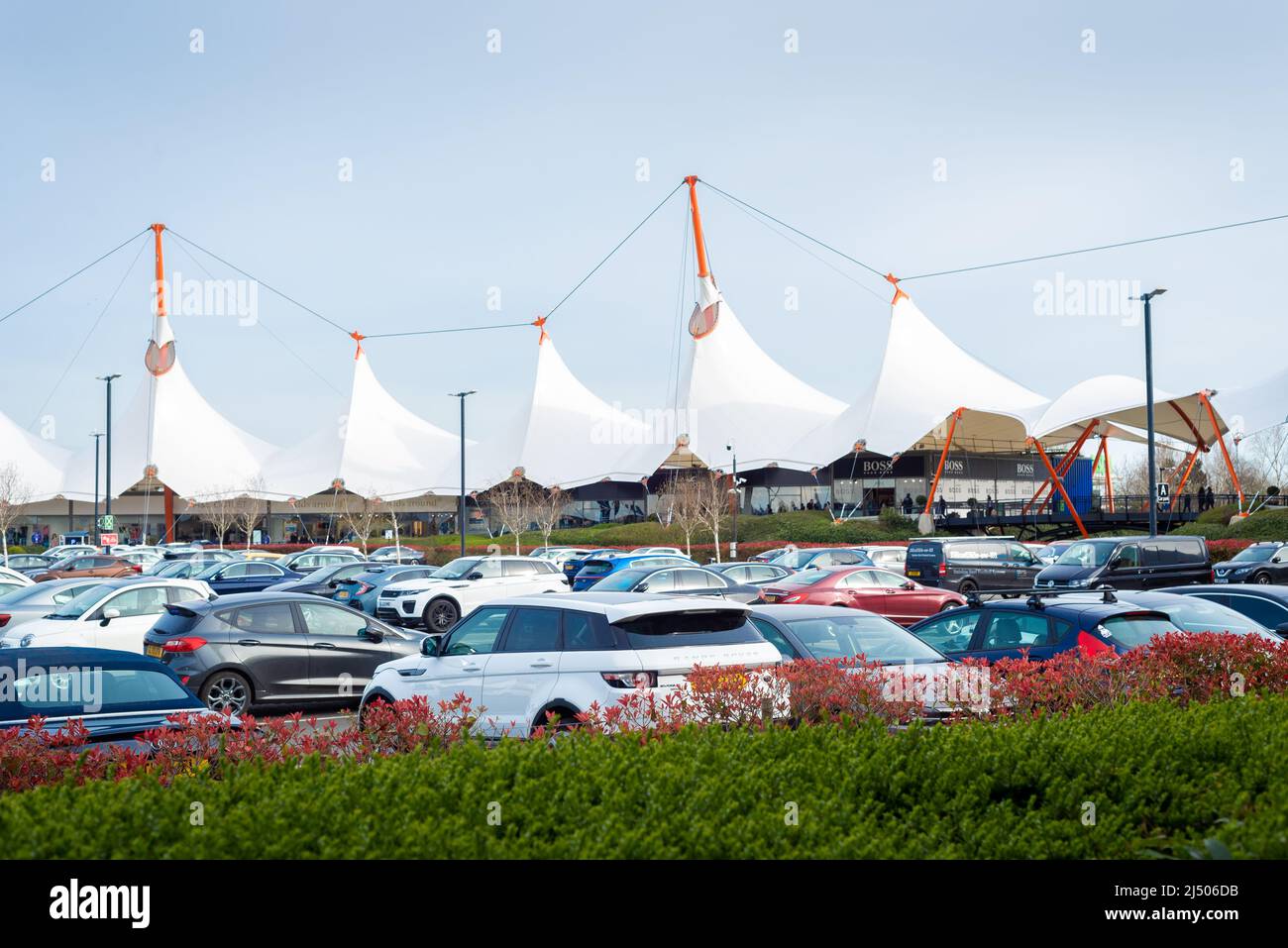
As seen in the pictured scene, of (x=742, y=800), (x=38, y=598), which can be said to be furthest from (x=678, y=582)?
(x=742, y=800)

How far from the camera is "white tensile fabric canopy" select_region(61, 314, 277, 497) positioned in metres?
78.4

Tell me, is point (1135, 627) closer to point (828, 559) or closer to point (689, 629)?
point (689, 629)

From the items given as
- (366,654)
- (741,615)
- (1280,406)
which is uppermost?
(1280,406)

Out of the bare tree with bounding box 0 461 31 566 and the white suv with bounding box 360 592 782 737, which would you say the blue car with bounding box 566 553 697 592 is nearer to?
the white suv with bounding box 360 592 782 737

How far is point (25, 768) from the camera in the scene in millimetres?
5426

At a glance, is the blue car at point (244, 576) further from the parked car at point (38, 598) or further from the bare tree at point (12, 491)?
the bare tree at point (12, 491)

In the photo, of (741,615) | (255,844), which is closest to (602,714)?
(741,615)

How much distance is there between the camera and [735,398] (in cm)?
7388

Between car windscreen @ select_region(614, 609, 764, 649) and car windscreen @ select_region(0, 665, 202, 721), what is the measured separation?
10.9 feet

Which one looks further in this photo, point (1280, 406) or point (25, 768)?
point (1280, 406)

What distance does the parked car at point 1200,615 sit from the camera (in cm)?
1184

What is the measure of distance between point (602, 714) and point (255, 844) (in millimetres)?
4085

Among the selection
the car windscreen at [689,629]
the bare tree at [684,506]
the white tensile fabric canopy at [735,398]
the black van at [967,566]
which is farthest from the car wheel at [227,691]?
the white tensile fabric canopy at [735,398]
